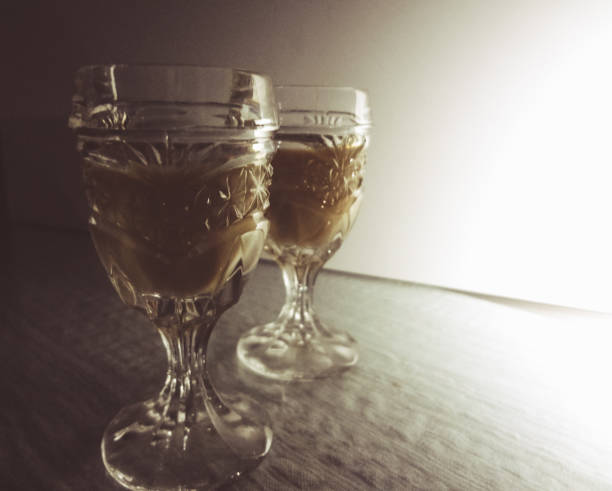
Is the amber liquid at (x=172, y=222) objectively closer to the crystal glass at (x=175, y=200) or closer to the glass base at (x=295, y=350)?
the crystal glass at (x=175, y=200)

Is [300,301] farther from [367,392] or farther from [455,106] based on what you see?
[455,106]

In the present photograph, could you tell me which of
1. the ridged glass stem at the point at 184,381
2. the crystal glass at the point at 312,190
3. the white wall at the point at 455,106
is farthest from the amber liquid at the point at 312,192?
the white wall at the point at 455,106

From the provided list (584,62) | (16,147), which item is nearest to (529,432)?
(584,62)

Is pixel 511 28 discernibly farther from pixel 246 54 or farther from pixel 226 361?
pixel 226 361

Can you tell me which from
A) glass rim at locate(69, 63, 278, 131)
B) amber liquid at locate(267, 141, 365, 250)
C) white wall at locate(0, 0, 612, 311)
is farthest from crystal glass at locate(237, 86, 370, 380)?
white wall at locate(0, 0, 612, 311)

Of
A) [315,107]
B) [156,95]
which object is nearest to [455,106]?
[315,107]

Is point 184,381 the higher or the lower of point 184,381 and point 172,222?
the lower

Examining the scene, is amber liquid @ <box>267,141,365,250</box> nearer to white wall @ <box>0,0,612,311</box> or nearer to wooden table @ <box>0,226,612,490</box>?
wooden table @ <box>0,226,612,490</box>
